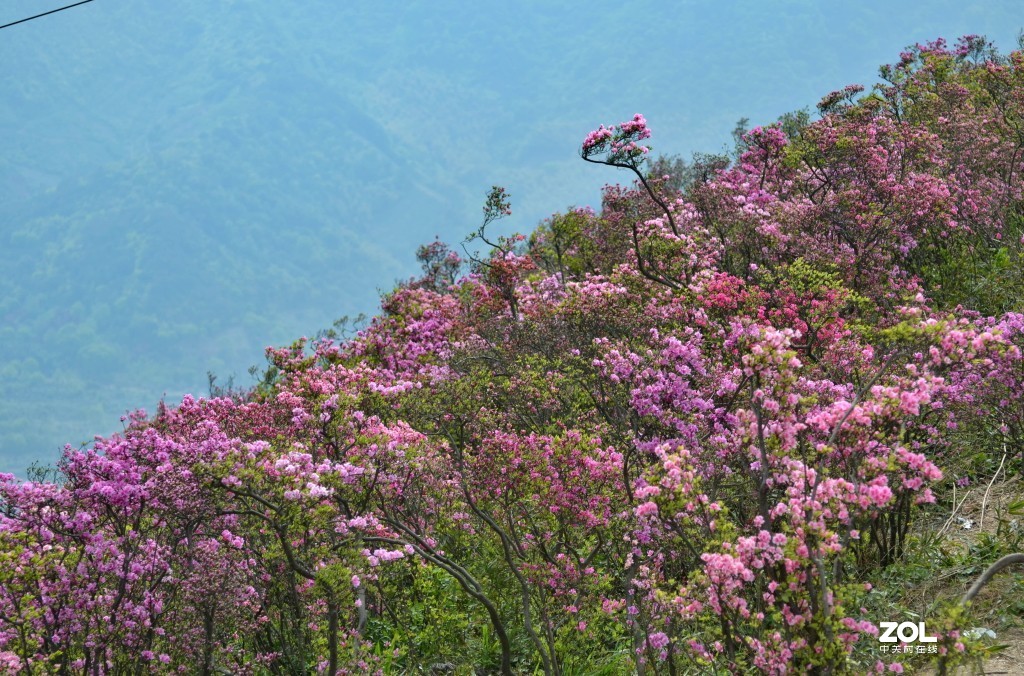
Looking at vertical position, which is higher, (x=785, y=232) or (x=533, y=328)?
(x=785, y=232)

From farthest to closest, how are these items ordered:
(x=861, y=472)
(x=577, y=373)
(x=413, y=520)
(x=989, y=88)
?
(x=989, y=88)
(x=577, y=373)
(x=413, y=520)
(x=861, y=472)

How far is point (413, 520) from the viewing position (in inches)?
497

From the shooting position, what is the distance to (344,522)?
409 inches

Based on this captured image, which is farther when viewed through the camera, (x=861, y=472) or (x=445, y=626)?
(x=445, y=626)

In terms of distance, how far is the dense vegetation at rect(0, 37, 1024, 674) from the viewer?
24.5 ft

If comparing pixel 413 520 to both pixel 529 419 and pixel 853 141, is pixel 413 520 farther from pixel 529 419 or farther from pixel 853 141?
pixel 853 141

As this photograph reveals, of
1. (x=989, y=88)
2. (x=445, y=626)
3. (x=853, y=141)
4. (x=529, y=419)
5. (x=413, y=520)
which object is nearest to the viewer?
(x=445, y=626)

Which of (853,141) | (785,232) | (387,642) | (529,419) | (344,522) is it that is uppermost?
(853,141)

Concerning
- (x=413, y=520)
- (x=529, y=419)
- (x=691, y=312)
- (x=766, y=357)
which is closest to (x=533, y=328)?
(x=529, y=419)

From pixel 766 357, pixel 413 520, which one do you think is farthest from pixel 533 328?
pixel 766 357

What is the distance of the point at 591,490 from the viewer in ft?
34.0

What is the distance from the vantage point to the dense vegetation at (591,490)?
24.5 feet

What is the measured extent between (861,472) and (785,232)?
1162 cm

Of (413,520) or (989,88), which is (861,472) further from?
(989,88)
